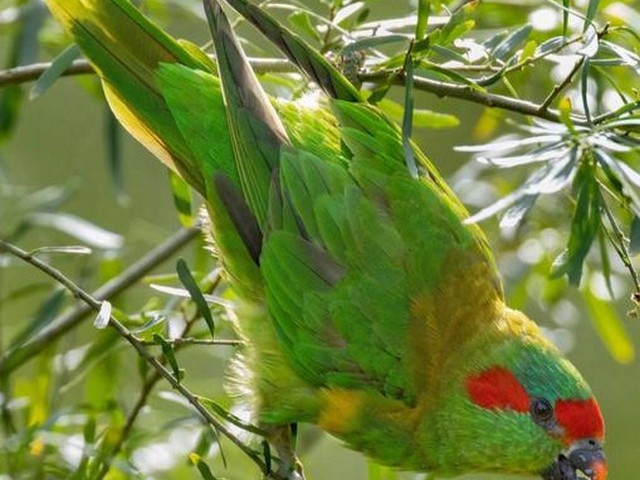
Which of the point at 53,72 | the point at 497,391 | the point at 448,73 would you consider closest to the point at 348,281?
the point at 497,391

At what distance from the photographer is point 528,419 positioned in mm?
2732

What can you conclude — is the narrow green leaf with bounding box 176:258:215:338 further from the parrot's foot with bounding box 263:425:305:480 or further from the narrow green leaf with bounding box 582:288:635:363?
the narrow green leaf with bounding box 582:288:635:363

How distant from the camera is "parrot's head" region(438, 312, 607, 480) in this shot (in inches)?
106

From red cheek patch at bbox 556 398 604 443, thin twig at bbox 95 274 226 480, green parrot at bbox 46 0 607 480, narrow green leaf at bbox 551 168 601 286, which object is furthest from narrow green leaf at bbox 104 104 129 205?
narrow green leaf at bbox 551 168 601 286

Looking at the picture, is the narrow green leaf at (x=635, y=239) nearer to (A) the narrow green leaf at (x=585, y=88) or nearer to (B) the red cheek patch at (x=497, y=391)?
(A) the narrow green leaf at (x=585, y=88)

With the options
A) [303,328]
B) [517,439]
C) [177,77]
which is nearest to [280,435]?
[303,328]

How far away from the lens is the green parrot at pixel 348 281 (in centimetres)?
278

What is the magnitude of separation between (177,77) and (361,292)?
60 centimetres

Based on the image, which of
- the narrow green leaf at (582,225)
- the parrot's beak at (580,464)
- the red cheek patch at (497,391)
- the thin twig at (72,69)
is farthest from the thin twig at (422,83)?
the parrot's beak at (580,464)

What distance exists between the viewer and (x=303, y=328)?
283cm

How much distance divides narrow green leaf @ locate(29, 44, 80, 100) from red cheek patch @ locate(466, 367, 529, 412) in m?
1.02

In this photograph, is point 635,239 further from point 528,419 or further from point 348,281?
point 348,281

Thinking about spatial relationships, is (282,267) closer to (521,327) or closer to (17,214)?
(521,327)

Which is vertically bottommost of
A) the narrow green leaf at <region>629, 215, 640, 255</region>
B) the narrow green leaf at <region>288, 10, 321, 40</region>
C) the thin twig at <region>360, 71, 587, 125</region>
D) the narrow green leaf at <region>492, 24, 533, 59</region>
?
the narrow green leaf at <region>629, 215, 640, 255</region>
